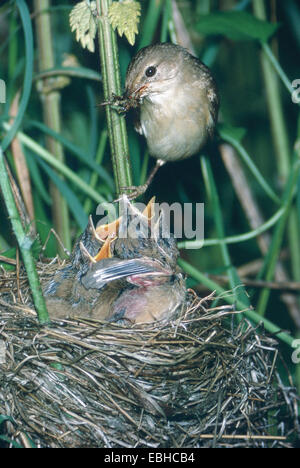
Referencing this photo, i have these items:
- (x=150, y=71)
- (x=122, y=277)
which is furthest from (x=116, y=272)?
(x=150, y=71)

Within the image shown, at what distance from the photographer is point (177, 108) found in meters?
2.19

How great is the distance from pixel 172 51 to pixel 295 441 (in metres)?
1.50

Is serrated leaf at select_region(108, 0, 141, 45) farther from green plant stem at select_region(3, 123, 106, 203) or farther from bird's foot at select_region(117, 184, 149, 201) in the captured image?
green plant stem at select_region(3, 123, 106, 203)

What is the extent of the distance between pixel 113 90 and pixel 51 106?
2.70 feet

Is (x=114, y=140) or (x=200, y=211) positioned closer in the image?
(x=114, y=140)

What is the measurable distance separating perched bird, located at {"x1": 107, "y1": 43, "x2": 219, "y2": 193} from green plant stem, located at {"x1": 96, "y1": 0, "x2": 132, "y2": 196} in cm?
34

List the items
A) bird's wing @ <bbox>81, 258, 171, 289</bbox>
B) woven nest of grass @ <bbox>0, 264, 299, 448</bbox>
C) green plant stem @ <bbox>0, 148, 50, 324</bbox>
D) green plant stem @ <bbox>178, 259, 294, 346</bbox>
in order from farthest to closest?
1. green plant stem @ <bbox>178, 259, 294, 346</bbox>
2. bird's wing @ <bbox>81, 258, 171, 289</bbox>
3. woven nest of grass @ <bbox>0, 264, 299, 448</bbox>
4. green plant stem @ <bbox>0, 148, 50, 324</bbox>

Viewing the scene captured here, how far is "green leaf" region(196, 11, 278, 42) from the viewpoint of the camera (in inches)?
88.2

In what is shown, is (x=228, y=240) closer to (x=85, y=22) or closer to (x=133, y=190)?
(x=133, y=190)

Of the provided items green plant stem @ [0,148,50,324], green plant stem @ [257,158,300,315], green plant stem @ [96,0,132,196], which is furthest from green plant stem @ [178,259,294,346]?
green plant stem @ [0,148,50,324]

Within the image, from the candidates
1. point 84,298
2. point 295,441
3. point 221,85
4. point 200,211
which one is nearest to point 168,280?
point 84,298

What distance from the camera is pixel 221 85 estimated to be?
3.63 meters

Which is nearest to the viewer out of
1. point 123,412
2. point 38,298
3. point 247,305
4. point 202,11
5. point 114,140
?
point 38,298

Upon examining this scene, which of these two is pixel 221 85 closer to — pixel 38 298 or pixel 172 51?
pixel 172 51
